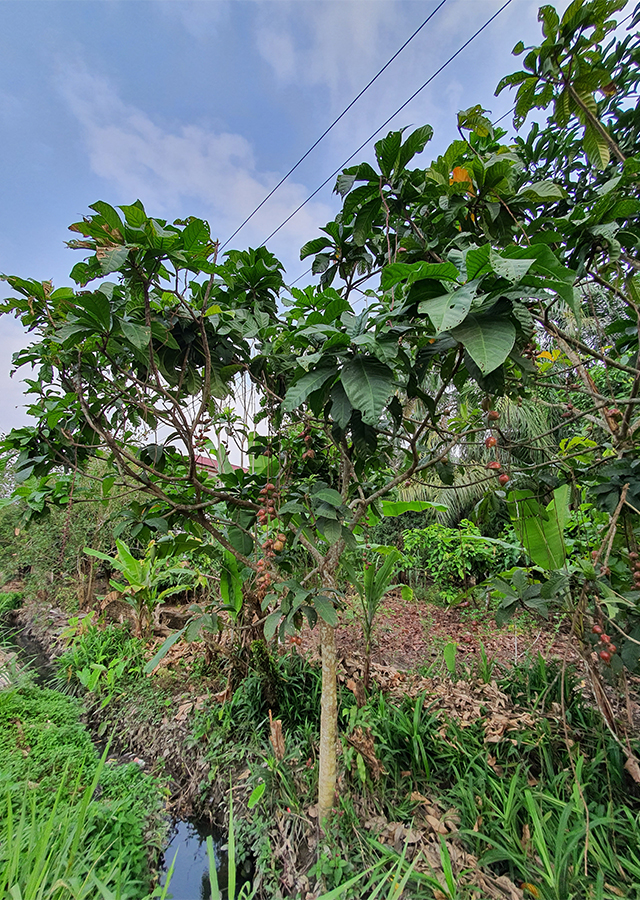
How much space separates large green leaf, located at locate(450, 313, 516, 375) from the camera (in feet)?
2.44

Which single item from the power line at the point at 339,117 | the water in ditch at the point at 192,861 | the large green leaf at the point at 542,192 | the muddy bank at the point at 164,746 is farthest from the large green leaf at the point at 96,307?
the water in ditch at the point at 192,861

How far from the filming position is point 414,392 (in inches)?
45.5

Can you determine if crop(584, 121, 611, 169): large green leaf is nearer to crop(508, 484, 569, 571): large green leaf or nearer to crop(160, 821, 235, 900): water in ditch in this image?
crop(508, 484, 569, 571): large green leaf

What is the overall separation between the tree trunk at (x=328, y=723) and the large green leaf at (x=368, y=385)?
40.5 inches

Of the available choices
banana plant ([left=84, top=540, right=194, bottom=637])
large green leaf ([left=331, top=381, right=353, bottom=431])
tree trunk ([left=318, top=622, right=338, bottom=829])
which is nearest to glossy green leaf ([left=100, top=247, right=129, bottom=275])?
large green leaf ([left=331, top=381, right=353, bottom=431])

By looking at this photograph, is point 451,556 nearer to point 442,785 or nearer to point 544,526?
point 544,526

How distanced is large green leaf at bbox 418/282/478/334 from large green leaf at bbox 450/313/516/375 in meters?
0.06

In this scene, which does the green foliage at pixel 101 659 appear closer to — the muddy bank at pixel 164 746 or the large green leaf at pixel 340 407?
the muddy bank at pixel 164 746

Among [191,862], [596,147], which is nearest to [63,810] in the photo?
[191,862]

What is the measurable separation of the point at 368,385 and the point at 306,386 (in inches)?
6.3

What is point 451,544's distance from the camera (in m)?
4.28

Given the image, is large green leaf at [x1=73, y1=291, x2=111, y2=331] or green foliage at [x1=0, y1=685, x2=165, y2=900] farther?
green foliage at [x1=0, y1=685, x2=165, y2=900]

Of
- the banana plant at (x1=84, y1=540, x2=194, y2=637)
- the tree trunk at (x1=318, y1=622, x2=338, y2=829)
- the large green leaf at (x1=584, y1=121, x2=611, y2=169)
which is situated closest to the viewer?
the large green leaf at (x1=584, y1=121, x2=611, y2=169)

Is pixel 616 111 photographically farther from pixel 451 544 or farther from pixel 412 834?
pixel 451 544
